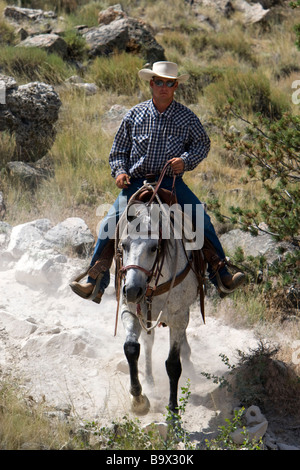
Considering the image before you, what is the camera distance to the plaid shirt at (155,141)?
489 centimetres

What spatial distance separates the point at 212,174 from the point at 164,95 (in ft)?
16.7

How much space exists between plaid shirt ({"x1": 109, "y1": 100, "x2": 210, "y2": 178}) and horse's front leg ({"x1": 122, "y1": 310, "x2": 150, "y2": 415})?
1312 mm

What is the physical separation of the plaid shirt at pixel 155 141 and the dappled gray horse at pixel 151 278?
1.82 feet

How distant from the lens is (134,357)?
4.52m

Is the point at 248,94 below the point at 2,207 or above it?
below

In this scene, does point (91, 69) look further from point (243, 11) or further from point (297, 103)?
point (243, 11)

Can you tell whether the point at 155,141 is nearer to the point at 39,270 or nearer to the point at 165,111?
the point at 165,111

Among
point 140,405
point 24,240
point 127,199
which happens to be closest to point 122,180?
point 127,199

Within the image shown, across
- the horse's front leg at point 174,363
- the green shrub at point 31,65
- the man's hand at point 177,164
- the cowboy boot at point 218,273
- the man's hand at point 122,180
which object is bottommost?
the green shrub at point 31,65

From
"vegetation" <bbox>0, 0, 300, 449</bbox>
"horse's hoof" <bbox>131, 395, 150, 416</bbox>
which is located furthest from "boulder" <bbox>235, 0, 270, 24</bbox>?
"horse's hoof" <bbox>131, 395, 150, 416</bbox>

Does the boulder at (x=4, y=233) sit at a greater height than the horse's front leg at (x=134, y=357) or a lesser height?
lesser

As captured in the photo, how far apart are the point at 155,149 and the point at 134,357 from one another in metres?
1.81

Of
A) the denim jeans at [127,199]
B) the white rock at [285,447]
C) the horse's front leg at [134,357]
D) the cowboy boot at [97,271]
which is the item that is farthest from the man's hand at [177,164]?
the white rock at [285,447]

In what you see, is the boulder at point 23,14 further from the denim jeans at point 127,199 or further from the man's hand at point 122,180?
the man's hand at point 122,180
